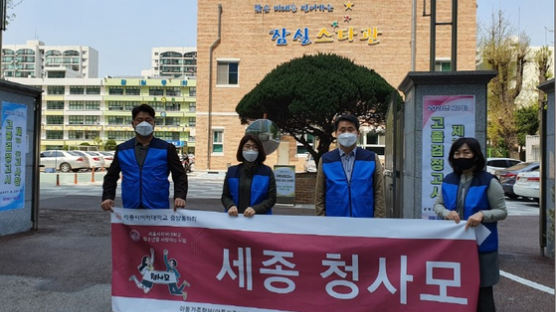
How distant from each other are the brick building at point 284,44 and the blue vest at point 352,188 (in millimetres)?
27715

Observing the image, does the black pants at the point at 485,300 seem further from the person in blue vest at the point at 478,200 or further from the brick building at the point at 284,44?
the brick building at the point at 284,44

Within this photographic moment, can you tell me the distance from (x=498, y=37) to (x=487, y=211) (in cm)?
3292

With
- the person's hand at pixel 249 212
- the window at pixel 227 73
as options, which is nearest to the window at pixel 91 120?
the window at pixel 227 73

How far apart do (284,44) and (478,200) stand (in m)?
30.4

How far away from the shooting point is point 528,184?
52.5ft

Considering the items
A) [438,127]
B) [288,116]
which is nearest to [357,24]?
[288,116]

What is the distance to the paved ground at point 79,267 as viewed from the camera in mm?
4832

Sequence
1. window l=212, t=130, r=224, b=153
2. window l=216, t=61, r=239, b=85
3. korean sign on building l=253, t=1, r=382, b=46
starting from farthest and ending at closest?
window l=216, t=61, r=239, b=85 → window l=212, t=130, r=224, b=153 → korean sign on building l=253, t=1, r=382, b=46

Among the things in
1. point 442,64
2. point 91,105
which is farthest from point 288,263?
point 91,105

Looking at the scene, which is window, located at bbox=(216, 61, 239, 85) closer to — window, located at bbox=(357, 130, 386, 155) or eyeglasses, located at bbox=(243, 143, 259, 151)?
window, located at bbox=(357, 130, 386, 155)

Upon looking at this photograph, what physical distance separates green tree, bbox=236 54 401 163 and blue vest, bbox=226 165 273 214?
11.0 meters

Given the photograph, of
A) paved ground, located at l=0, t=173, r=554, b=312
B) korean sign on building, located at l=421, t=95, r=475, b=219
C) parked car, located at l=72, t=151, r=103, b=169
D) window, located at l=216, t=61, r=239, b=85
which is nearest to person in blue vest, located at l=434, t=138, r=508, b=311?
paved ground, located at l=0, t=173, r=554, b=312

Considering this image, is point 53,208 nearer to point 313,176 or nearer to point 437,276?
point 313,176

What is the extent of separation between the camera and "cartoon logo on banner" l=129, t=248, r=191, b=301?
13.5 ft
